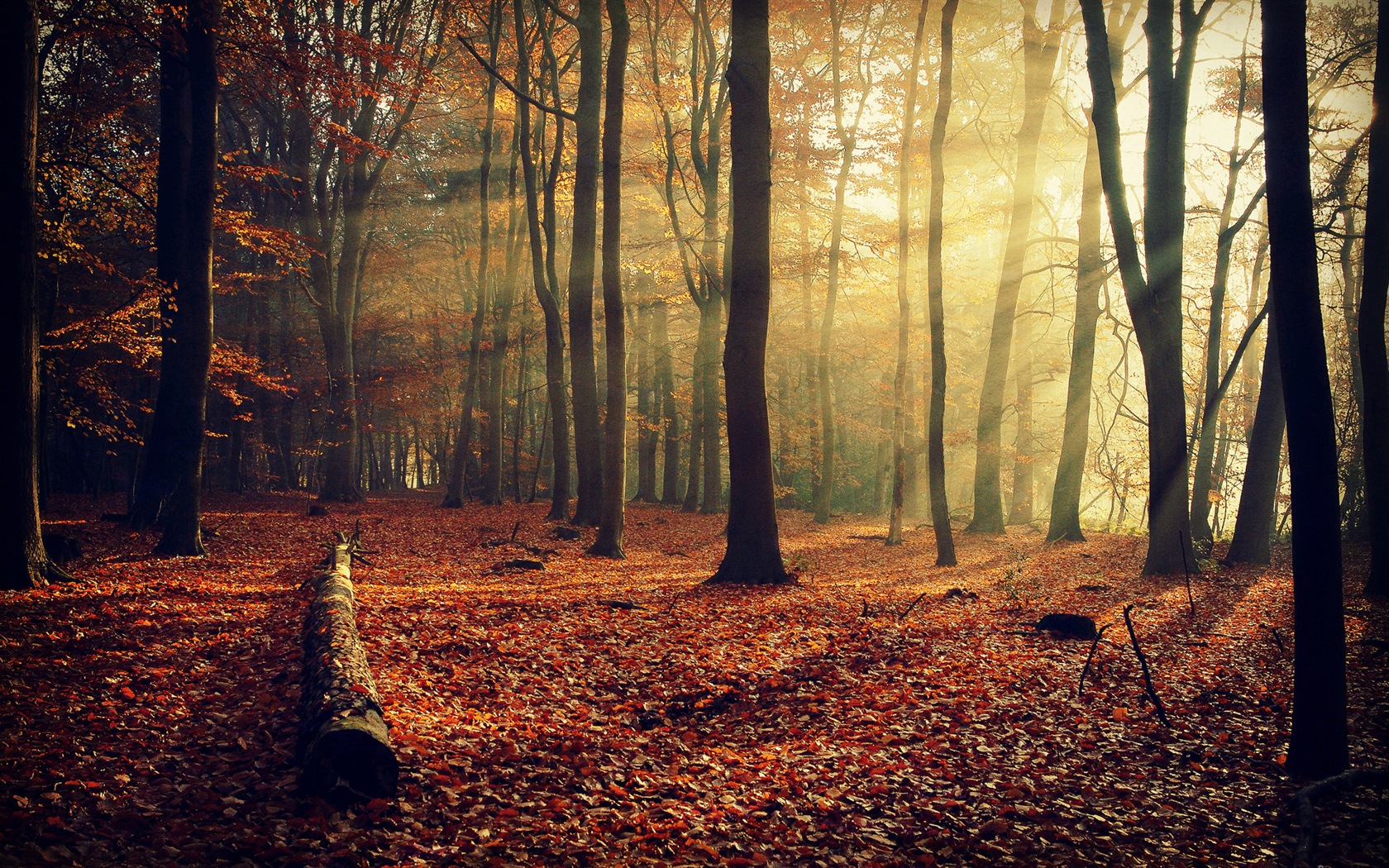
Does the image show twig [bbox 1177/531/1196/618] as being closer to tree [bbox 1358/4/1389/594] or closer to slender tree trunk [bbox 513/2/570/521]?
tree [bbox 1358/4/1389/594]

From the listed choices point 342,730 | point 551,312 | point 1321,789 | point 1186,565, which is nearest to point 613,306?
point 551,312

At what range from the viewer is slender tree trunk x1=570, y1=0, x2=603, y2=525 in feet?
42.8

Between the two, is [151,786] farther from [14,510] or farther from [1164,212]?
[1164,212]

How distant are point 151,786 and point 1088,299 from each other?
17901 mm

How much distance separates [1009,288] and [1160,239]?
6.49 m

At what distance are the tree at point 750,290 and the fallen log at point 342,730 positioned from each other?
527 cm

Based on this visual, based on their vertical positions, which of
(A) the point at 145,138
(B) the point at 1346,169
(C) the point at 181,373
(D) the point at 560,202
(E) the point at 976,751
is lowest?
(E) the point at 976,751

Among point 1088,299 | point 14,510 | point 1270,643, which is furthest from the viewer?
point 1088,299

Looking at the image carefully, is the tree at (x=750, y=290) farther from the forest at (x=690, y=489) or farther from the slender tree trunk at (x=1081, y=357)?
the slender tree trunk at (x=1081, y=357)

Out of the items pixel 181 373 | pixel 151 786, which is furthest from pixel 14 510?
pixel 151 786

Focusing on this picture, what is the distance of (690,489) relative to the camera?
22.2 metres

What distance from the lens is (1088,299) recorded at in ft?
52.8

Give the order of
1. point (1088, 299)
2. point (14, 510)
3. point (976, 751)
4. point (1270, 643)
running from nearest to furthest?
1. point (976, 751)
2. point (14, 510)
3. point (1270, 643)
4. point (1088, 299)

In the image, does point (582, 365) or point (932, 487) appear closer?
point (932, 487)
